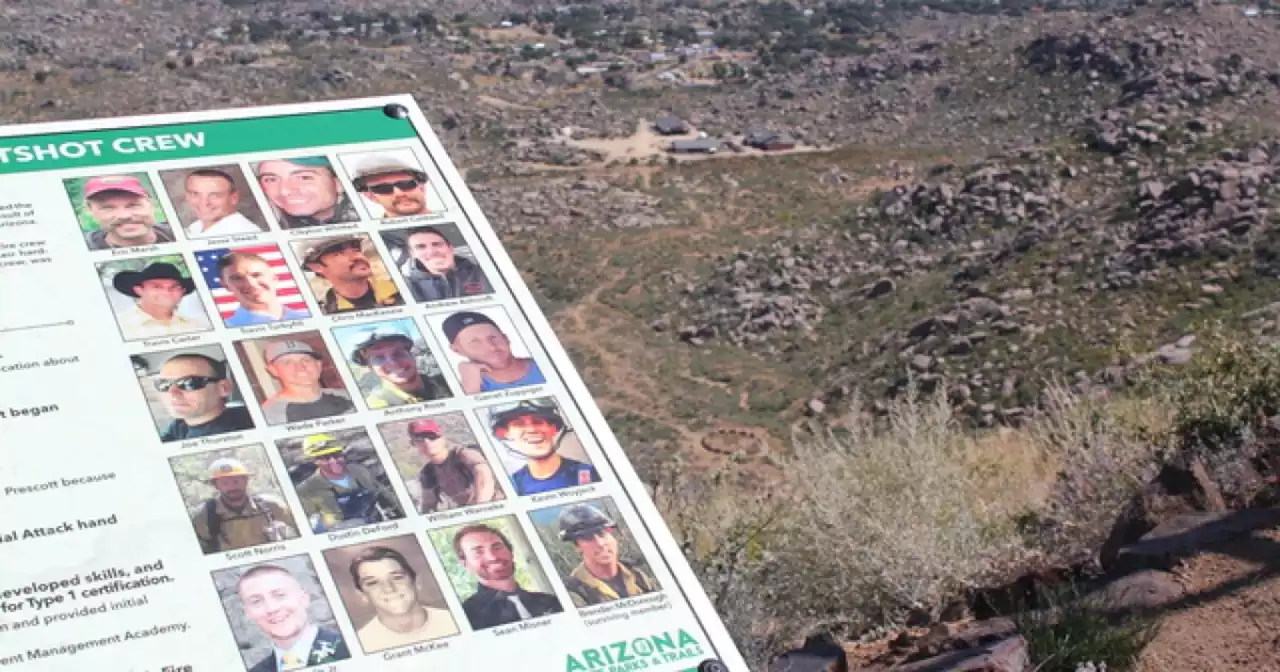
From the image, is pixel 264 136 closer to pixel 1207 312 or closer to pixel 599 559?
pixel 599 559

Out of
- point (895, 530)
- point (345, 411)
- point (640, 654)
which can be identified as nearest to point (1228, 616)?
point (895, 530)

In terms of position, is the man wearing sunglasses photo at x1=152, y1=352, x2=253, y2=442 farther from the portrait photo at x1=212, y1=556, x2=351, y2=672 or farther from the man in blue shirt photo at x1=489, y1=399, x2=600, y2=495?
the man in blue shirt photo at x1=489, y1=399, x2=600, y2=495

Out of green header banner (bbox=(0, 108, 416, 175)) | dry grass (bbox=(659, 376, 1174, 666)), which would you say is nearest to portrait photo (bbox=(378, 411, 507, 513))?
green header banner (bbox=(0, 108, 416, 175))

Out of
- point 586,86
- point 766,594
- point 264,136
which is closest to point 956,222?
point 766,594

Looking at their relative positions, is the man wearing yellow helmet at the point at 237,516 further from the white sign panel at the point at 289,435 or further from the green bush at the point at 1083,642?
the green bush at the point at 1083,642

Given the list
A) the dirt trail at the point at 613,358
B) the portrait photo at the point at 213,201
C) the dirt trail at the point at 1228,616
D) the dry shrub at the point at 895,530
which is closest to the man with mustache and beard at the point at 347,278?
the portrait photo at the point at 213,201

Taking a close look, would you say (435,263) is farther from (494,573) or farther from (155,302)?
(494,573)
